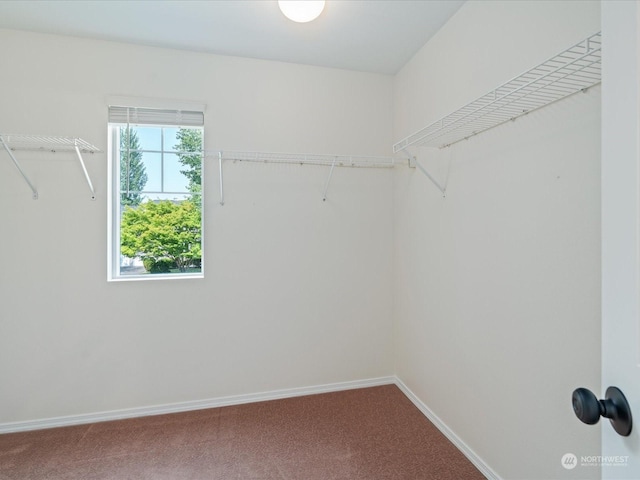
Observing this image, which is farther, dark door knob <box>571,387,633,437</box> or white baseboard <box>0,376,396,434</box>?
white baseboard <box>0,376,396,434</box>

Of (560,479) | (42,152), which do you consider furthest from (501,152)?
(42,152)

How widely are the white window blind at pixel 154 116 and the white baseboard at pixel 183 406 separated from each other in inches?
79.0

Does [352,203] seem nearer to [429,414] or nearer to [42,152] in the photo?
[429,414]

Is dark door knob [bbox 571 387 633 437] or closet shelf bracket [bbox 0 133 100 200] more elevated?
closet shelf bracket [bbox 0 133 100 200]

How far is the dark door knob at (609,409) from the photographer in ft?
1.85

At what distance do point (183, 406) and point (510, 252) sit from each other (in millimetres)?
2338

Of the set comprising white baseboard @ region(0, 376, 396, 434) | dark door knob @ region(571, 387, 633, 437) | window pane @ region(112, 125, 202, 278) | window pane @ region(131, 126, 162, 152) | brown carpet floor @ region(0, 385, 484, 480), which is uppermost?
window pane @ region(131, 126, 162, 152)

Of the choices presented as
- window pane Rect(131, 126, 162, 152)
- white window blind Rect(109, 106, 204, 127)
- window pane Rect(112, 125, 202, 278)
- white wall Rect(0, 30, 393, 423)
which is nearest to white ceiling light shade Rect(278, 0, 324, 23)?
white wall Rect(0, 30, 393, 423)

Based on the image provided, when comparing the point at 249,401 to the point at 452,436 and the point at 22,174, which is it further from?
the point at 22,174

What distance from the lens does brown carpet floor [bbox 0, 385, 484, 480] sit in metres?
1.65

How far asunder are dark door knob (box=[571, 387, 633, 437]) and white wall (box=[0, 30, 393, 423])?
1.95 meters

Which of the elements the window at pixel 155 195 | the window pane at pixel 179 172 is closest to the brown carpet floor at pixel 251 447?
the window at pixel 155 195

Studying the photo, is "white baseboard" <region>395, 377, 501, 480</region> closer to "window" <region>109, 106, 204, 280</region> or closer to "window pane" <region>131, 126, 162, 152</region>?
"window" <region>109, 106, 204, 280</region>

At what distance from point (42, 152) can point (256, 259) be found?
1.56m
